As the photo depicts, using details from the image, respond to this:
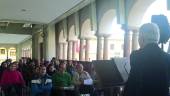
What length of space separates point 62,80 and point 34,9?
15.6 feet

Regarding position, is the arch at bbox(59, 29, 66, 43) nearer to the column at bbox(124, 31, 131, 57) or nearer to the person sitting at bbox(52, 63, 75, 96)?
the column at bbox(124, 31, 131, 57)

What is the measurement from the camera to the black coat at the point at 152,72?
2820mm

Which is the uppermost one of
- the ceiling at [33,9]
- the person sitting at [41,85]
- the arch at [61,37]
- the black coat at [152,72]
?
the ceiling at [33,9]

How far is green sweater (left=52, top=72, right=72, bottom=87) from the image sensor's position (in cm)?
856

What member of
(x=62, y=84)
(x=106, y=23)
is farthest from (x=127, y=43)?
(x=62, y=84)

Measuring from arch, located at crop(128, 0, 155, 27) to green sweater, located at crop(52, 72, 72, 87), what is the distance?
88.1 inches

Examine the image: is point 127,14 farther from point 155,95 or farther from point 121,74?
point 155,95

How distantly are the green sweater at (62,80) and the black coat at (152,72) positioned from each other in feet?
19.0

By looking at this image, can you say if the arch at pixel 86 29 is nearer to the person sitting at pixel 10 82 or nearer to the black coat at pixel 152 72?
the person sitting at pixel 10 82

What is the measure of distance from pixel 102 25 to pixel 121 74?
25.4ft

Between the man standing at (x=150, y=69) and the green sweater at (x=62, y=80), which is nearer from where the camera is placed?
the man standing at (x=150, y=69)

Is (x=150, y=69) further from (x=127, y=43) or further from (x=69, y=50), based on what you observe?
(x=69, y=50)

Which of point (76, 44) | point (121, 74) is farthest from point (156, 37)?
point (76, 44)

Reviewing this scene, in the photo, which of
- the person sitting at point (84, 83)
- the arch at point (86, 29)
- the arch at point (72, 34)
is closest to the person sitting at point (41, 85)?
the person sitting at point (84, 83)
